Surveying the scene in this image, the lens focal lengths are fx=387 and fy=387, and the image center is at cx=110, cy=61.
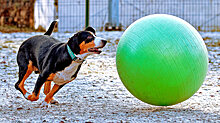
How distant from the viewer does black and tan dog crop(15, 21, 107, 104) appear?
19.3 ft

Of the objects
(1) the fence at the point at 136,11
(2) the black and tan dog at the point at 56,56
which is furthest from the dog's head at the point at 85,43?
(1) the fence at the point at 136,11

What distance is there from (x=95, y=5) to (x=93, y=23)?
0.84 meters

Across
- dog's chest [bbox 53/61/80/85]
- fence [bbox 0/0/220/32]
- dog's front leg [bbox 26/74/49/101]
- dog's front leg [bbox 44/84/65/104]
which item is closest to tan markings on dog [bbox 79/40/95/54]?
dog's chest [bbox 53/61/80/85]

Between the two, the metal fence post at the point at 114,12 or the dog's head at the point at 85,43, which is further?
the metal fence post at the point at 114,12

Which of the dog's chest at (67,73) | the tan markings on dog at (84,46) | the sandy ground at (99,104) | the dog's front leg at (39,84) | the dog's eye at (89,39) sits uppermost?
the dog's eye at (89,39)

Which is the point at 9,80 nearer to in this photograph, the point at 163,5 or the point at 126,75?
the point at 126,75

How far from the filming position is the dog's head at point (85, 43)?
577 centimetres

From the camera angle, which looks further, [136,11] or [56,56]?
[136,11]

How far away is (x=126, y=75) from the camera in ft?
19.5

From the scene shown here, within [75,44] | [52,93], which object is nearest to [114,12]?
[52,93]

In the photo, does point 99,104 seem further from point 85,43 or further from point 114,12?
point 114,12

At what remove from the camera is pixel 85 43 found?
231 inches

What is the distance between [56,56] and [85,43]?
0.61 meters

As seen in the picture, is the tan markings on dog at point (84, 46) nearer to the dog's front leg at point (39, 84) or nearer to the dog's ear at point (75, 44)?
the dog's ear at point (75, 44)
